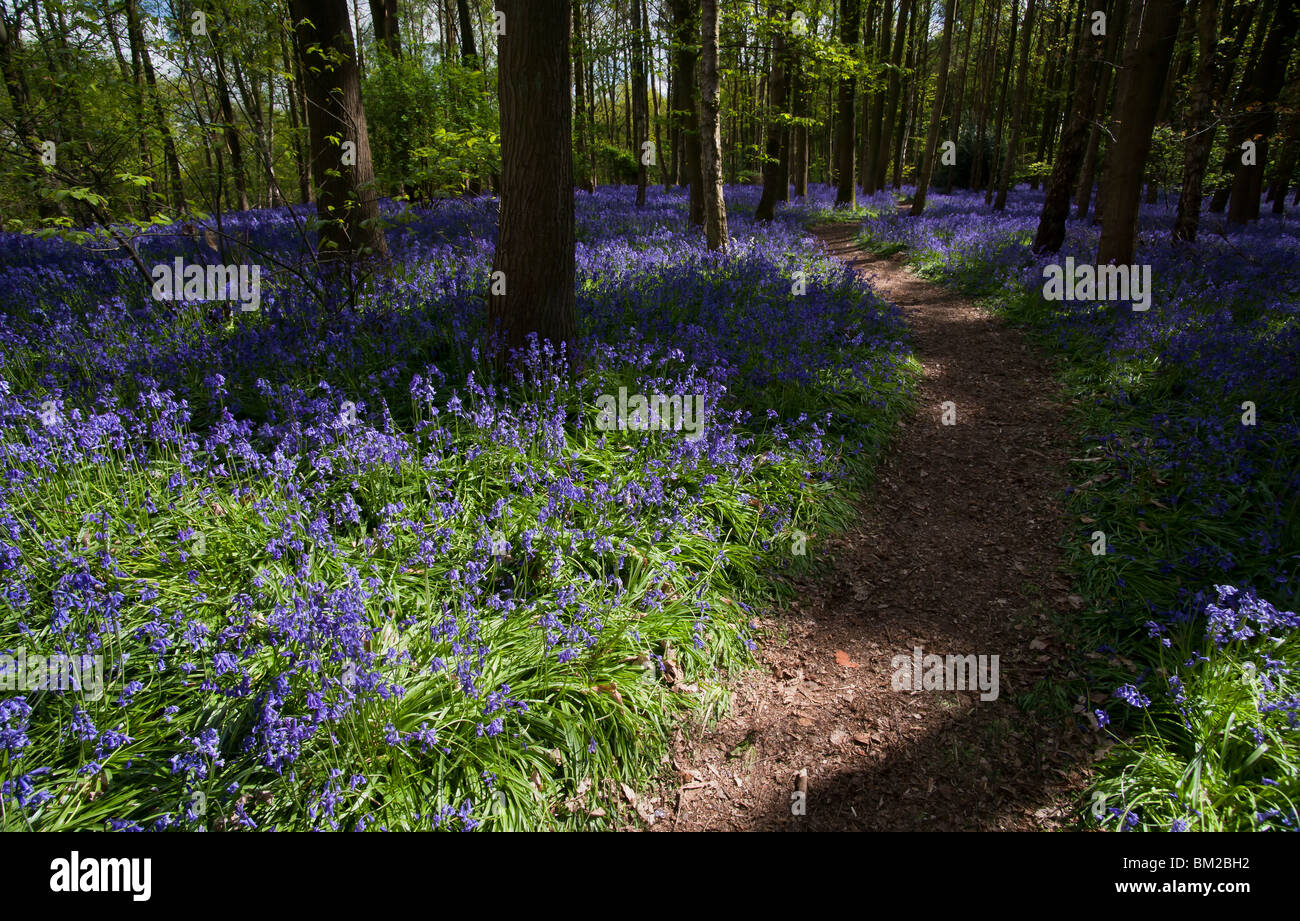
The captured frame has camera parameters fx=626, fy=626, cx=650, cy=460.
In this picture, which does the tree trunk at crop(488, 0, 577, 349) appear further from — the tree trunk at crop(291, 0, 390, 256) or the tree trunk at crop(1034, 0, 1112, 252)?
the tree trunk at crop(1034, 0, 1112, 252)

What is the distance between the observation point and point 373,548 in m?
3.70

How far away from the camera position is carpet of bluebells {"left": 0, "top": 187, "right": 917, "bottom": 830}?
2594 mm

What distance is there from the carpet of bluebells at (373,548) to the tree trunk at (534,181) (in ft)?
1.38

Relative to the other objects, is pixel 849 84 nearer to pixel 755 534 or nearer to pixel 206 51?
pixel 206 51

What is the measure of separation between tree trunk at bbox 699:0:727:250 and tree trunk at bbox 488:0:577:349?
560 centimetres

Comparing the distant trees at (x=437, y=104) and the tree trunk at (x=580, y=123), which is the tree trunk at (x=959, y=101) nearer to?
the distant trees at (x=437, y=104)

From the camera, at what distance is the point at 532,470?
4.33 meters

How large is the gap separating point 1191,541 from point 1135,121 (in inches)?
276
